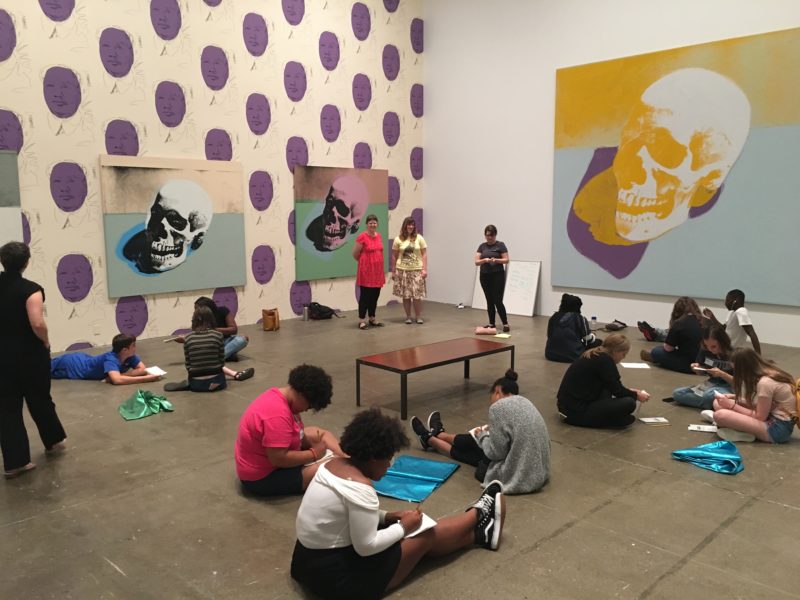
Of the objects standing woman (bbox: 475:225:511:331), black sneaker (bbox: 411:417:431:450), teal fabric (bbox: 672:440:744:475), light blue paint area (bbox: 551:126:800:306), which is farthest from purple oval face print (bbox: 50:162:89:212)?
light blue paint area (bbox: 551:126:800:306)

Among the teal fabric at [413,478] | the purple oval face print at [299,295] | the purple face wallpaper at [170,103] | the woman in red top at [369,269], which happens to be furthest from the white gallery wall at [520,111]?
the teal fabric at [413,478]

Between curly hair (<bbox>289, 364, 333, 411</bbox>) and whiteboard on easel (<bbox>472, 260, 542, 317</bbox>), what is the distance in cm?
773

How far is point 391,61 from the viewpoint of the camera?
12008 mm

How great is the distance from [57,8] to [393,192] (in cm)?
→ 608

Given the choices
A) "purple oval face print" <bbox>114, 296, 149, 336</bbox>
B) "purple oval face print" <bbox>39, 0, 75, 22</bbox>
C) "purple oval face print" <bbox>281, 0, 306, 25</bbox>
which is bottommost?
"purple oval face print" <bbox>114, 296, 149, 336</bbox>

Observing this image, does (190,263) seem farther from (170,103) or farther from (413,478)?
(413,478)

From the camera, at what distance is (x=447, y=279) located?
494 inches

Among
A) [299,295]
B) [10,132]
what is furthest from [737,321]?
[10,132]

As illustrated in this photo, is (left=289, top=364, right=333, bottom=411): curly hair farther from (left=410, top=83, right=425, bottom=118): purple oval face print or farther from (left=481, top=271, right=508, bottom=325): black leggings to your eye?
(left=410, top=83, right=425, bottom=118): purple oval face print

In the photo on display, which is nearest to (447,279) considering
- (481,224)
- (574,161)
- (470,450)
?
(481,224)

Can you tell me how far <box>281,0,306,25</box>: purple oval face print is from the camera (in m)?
10.3

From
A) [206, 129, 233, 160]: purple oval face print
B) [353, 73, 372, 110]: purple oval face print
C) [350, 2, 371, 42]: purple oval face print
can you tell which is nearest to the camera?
[206, 129, 233, 160]: purple oval face print

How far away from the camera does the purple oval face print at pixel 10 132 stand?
305 inches

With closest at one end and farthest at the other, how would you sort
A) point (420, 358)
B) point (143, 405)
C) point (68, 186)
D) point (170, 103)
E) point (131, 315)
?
point (143, 405) → point (420, 358) → point (68, 186) → point (131, 315) → point (170, 103)
